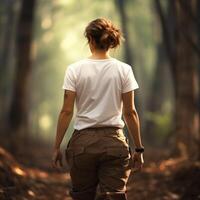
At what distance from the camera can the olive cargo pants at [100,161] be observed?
5.32m

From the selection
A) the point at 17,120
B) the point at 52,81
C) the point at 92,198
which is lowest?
the point at 52,81

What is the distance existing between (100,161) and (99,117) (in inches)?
15.5

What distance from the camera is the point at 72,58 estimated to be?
63.9m

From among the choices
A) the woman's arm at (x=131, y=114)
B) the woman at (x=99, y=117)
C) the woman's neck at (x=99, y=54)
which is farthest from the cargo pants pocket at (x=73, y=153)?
the woman's neck at (x=99, y=54)

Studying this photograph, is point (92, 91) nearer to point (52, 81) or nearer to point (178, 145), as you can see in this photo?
point (178, 145)

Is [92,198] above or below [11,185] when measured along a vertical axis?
above

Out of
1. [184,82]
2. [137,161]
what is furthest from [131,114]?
[184,82]

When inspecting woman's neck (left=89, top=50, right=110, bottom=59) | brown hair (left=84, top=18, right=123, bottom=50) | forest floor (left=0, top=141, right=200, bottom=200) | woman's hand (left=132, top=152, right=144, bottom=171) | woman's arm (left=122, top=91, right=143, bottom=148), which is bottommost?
forest floor (left=0, top=141, right=200, bottom=200)

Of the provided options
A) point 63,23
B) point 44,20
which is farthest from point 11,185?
point 63,23

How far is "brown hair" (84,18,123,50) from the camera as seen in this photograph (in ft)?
17.5

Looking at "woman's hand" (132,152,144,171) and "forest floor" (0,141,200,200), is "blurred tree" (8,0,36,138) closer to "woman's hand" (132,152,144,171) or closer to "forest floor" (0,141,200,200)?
"forest floor" (0,141,200,200)

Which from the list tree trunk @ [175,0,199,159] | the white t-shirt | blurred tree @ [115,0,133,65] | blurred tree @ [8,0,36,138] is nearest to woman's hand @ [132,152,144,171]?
the white t-shirt

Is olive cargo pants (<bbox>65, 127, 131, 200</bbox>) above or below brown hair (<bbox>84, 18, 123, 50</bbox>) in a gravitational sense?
below

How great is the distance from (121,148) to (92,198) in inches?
22.2
